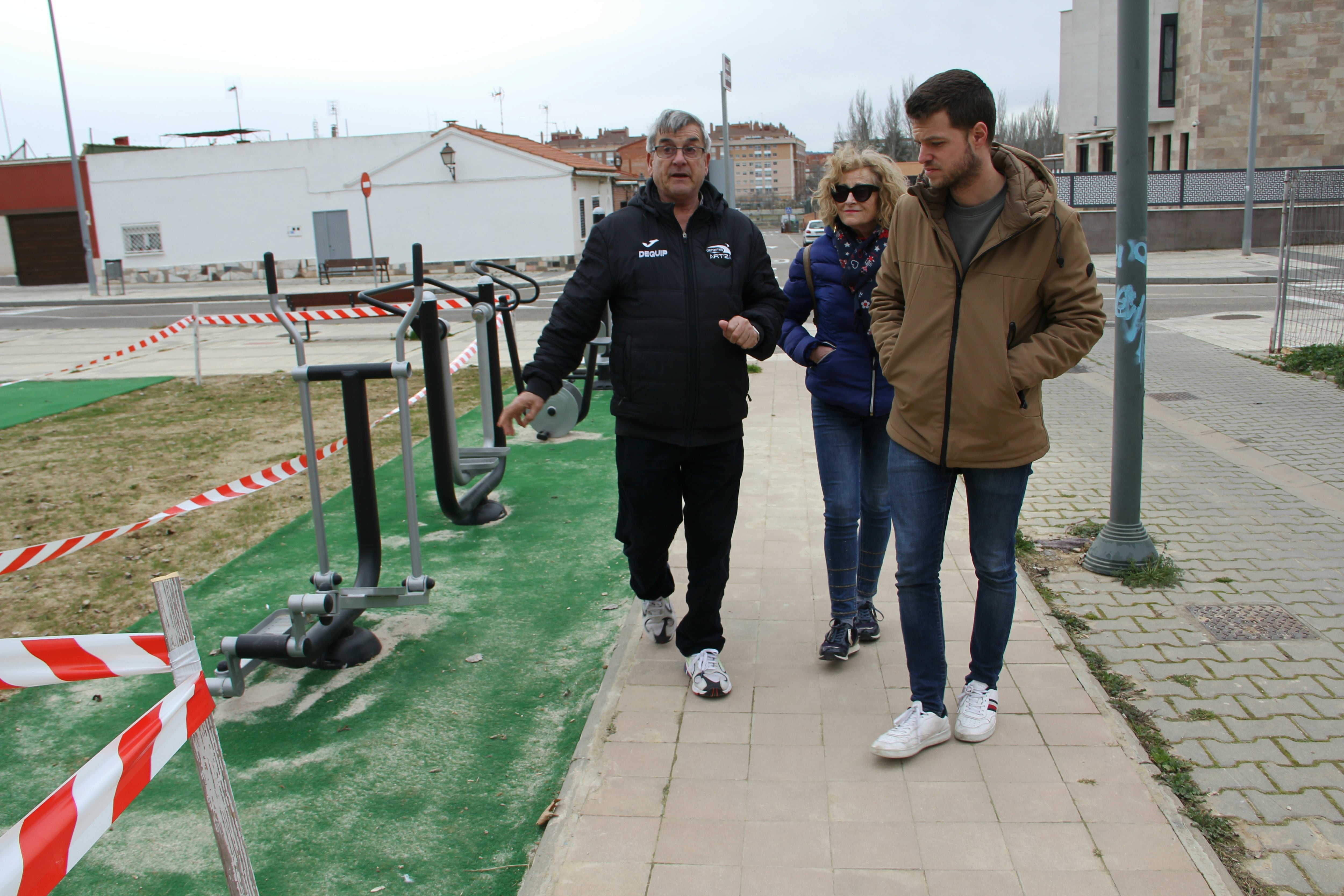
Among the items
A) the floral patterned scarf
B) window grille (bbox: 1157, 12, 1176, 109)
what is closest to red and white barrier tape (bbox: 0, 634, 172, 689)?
the floral patterned scarf

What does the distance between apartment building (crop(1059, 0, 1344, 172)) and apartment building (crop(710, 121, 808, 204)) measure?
122 meters

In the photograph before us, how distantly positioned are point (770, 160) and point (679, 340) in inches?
6750

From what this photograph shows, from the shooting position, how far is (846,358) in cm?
355

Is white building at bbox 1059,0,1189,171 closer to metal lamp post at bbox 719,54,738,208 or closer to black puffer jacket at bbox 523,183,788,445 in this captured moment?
metal lamp post at bbox 719,54,738,208

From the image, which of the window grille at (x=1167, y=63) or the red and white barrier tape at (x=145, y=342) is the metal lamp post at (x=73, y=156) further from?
the window grille at (x=1167, y=63)

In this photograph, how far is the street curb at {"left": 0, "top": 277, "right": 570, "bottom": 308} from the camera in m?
27.5

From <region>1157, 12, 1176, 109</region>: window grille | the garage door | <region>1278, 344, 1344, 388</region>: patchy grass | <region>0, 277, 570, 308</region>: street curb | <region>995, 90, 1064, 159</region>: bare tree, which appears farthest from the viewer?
<region>995, 90, 1064, 159</region>: bare tree

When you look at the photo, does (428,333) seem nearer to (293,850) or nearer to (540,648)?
(540,648)

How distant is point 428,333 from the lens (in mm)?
4254

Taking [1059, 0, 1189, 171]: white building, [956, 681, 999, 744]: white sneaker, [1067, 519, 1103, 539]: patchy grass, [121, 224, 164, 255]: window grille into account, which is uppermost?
[1059, 0, 1189, 171]: white building

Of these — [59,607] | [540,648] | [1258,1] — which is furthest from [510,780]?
[1258,1]

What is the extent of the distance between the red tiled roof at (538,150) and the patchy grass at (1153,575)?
2878cm

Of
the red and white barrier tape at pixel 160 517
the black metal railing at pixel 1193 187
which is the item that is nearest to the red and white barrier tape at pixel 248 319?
the red and white barrier tape at pixel 160 517

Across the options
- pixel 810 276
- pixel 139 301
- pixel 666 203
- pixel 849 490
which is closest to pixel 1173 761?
pixel 849 490
